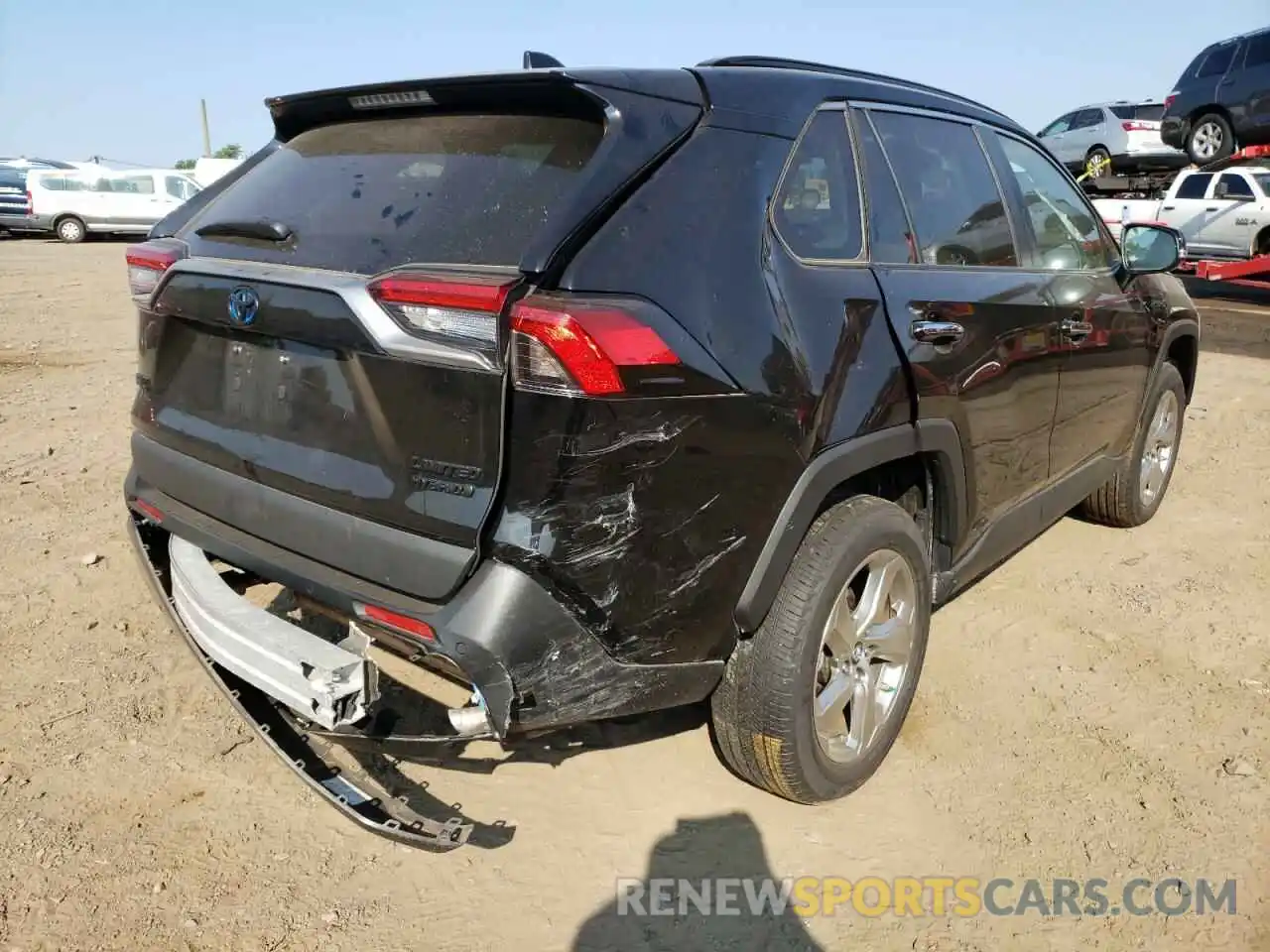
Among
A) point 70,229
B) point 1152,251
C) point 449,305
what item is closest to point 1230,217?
point 1152,251

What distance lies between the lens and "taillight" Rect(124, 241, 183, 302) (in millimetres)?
2514

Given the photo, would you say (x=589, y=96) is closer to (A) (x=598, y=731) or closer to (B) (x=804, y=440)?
(B) (x=804, y=440)

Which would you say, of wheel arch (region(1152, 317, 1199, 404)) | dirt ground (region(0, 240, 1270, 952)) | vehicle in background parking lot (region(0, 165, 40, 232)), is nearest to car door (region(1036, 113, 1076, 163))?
wheel arch (region(1152, 317, 1199, 404))

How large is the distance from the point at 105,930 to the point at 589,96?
2160 millimetres

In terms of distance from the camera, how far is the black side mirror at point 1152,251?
3.93 m

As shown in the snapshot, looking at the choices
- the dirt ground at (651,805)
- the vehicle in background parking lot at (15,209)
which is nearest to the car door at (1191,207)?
the dirt ground at (651,805)

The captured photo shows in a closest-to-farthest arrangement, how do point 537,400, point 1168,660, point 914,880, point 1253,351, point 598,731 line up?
1. point 537,400
2. point 914,880
3. point 598,731
4. point 1168,660
5. point 1253,351

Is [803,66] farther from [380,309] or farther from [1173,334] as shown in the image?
[1173,334]

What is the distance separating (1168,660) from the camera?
3.57 meters

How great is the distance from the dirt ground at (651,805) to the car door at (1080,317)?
674 millimetres

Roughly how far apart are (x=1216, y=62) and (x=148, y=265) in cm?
1604

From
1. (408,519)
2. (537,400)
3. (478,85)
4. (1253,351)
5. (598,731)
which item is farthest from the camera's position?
(1253,351)

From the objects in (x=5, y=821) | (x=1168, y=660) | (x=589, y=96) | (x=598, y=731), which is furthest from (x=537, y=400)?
(x=1168, y=660)

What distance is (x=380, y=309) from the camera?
1.93 metres
